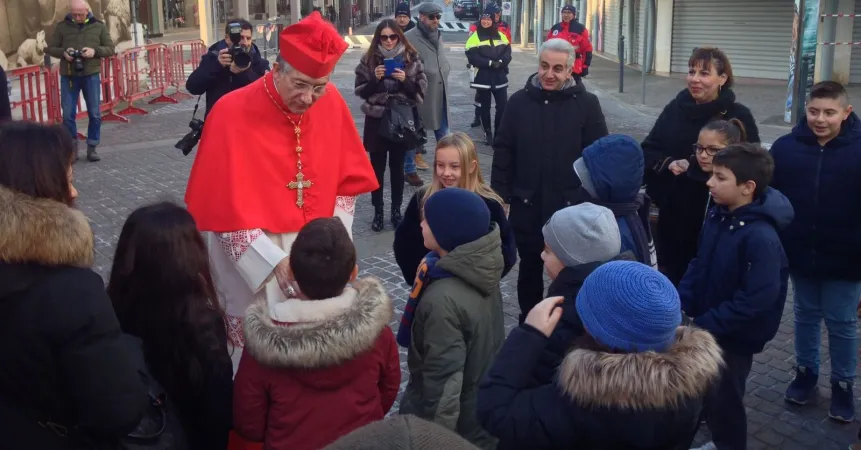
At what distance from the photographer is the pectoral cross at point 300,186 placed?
12.0ft

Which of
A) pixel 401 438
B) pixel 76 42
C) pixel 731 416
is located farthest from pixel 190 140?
pixel 401 438

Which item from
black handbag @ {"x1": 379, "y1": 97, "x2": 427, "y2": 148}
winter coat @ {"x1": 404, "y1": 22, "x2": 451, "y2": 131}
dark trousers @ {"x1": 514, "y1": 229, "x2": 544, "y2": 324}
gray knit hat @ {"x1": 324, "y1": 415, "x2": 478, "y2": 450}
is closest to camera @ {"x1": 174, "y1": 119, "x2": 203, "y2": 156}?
black handbag @ {"x1": 379, "y1": 97, "x2": 427, "y2": 148}

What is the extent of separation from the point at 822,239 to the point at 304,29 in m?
2.61

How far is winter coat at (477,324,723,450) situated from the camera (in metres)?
2.09

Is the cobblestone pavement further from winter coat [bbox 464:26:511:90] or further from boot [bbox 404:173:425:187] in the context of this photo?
winter coat [bbox 464:26:511:90]

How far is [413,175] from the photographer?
29.7ft

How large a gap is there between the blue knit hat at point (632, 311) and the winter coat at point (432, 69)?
280 inches

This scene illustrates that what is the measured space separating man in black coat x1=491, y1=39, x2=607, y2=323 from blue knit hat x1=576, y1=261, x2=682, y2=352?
2.38 m

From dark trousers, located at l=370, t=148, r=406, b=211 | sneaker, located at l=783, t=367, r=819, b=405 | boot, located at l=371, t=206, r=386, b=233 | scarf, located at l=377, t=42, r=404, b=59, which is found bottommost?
sneaker, located at l=783, t=367, r=819, b=405

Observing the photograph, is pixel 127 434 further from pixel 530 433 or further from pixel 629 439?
pixel 629 439

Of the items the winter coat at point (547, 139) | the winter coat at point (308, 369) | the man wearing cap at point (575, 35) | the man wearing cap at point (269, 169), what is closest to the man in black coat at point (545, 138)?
the winter coat at point (547, 139)

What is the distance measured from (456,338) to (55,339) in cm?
129

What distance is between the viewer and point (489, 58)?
1112 centimetres

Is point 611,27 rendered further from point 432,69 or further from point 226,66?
point 226,66
